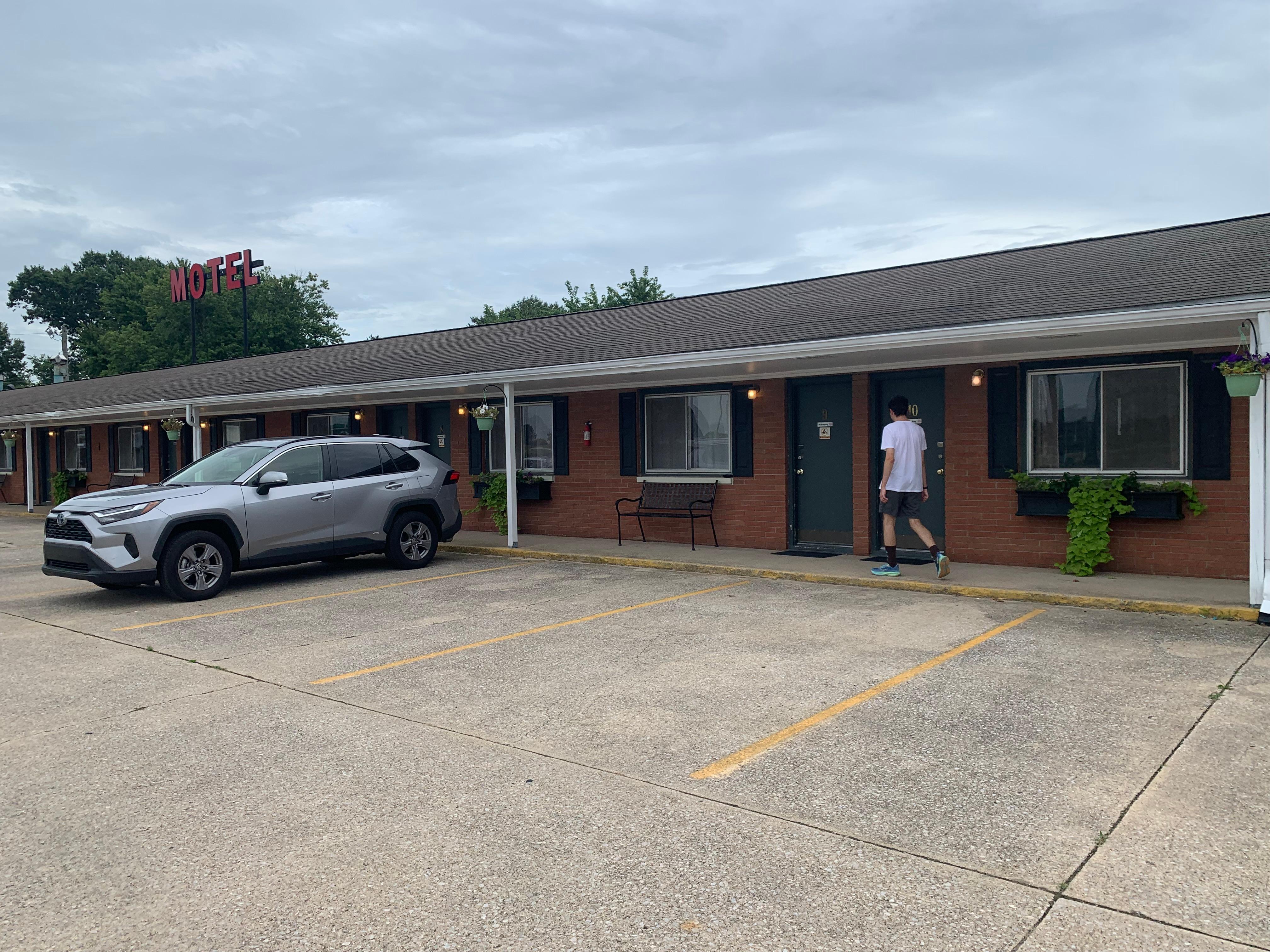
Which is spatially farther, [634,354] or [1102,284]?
[634,354]

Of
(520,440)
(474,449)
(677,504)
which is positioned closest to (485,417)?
(520,440)

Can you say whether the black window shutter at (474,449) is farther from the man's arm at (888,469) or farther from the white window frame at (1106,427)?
the white window frame at (1106,427)

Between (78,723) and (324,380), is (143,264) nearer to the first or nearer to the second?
(324,380)

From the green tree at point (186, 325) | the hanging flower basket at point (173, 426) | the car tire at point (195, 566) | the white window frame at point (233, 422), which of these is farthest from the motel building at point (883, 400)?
→ the green tree at point (186, 325)

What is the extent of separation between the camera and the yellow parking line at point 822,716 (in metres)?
4.41

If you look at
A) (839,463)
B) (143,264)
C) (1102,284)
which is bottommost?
(839,463)

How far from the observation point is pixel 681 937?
293 cm

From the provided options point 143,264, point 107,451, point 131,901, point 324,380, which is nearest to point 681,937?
point 131,901

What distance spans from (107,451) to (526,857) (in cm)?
2348

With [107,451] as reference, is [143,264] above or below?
above

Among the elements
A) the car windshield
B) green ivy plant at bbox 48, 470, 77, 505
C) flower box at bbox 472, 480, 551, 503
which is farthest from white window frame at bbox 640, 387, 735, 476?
green ivy plant at bbox 48, 470, 77, 505

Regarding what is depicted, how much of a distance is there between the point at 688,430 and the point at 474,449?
4249 mm

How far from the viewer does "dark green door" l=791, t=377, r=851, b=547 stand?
38.1ft

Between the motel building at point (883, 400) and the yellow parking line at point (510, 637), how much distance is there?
2598 millimetres
